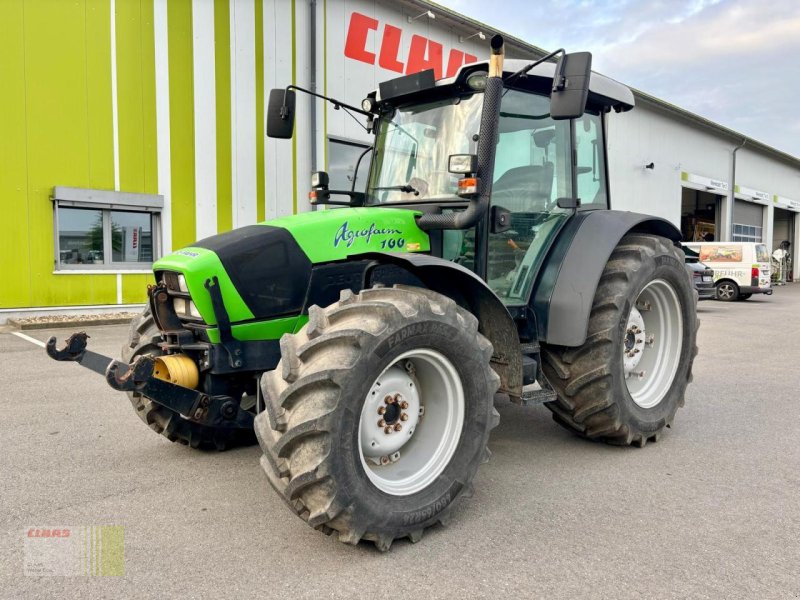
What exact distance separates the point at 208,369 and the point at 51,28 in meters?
10.1

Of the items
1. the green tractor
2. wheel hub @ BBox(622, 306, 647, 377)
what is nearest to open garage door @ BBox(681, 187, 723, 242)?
wheel hub @ BBox(622, 306, 647, 377)

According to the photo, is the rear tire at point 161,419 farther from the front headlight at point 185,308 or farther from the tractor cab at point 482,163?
the tractor cab at point 482,163

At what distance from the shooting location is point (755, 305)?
17.9 meters

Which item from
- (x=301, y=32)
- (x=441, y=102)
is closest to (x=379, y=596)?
(x=441, y=102)

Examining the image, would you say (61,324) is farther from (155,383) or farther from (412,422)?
(412,422)

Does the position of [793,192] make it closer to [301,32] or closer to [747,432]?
[301,32]

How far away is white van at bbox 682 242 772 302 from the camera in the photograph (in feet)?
60.9

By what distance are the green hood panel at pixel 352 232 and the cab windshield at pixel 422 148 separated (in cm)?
29

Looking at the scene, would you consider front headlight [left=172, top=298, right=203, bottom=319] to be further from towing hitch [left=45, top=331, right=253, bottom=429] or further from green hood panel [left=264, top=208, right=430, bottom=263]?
green hood panel [left=264, top=208, right=430, bottom=263]

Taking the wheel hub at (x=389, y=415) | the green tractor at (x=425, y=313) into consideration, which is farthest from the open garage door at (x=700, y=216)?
the wheel hub at (x=389, y=415)

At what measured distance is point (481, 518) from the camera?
3041mm

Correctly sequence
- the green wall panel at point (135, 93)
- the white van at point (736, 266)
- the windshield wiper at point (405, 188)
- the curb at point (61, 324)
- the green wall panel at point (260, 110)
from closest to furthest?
1. the windshield wiper at point (405, 188)
2. the curb at point (61, 324)
3. the green wall panel at point (135, 93)
4. the green wall panel at point (260, 110)
5. the white van at point (736, 266)

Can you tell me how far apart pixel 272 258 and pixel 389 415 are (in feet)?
3.34

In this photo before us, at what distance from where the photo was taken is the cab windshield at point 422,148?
12.1 feet
